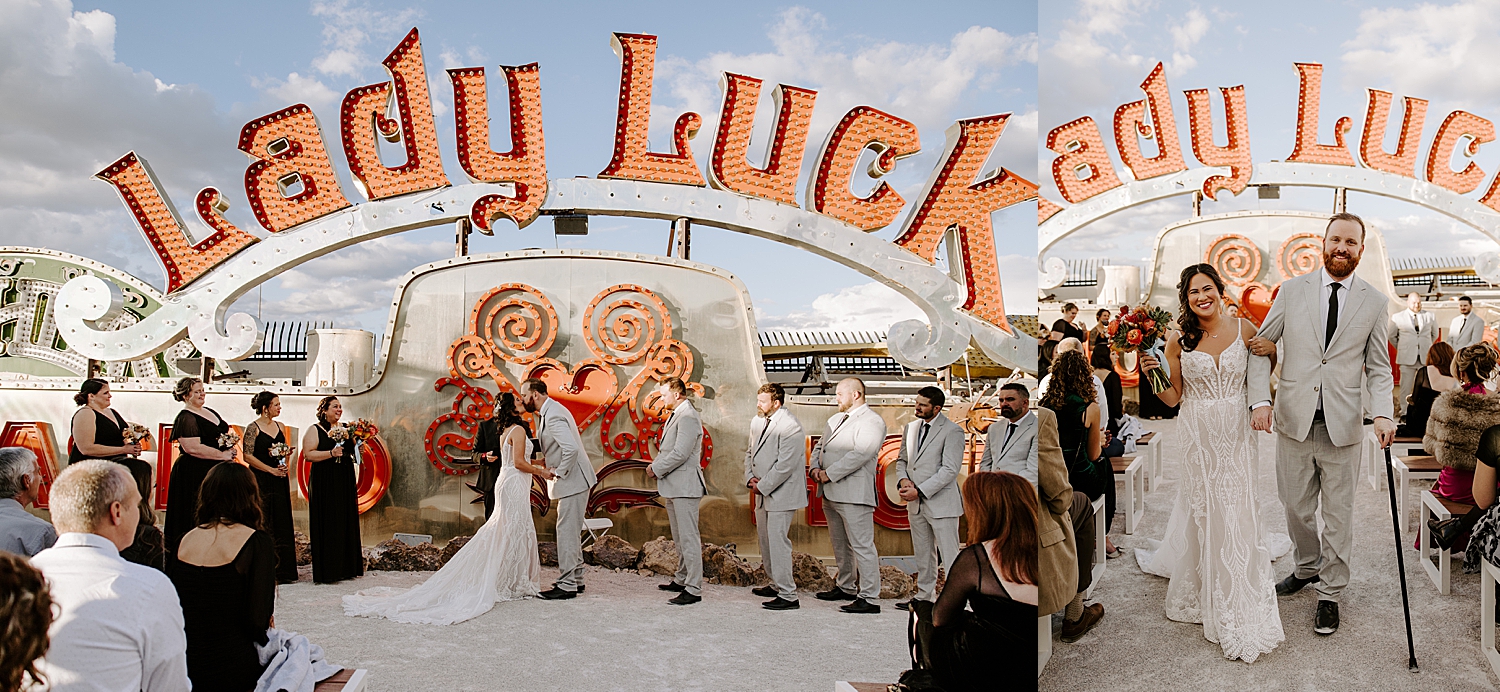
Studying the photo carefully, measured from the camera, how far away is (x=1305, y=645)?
A: 2760mm

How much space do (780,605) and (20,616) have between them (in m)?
3.51

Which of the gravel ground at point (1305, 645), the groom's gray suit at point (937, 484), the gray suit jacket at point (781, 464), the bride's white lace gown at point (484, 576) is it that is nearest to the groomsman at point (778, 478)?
the gray suit jacket at point (781, 464)

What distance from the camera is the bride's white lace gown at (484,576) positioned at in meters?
4.39

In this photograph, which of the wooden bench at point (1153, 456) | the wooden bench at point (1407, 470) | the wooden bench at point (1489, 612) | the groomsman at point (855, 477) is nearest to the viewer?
the wooden bench at point (1489, 612)

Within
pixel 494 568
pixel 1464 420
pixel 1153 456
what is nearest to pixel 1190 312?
pixel 1153 456

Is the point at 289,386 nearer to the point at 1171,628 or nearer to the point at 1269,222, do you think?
the point at 1171,628

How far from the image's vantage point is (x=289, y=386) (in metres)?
5.03

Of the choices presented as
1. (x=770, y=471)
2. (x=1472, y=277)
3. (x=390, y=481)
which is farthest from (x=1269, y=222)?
(x=390, y=481)

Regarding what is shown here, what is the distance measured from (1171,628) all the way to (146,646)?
3.17m

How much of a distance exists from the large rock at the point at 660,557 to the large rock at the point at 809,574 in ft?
2.44

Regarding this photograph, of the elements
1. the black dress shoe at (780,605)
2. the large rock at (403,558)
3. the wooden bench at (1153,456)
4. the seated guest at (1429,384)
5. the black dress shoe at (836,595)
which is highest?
the seated guest at (1429,384)

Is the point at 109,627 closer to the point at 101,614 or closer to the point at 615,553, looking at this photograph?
the point at 101,614

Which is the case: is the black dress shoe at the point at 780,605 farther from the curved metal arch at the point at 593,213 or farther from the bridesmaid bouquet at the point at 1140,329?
the bridesmaid bouquet at the point at 1140,329

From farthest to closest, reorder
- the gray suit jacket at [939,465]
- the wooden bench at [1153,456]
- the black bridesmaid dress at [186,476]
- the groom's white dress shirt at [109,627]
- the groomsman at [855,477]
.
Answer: the groomsman at [855,477]
the gray suit jacket at [939,465]
the black bridesmaid dress at [186,476]
the wooden bench at [1153,456]
the groom's white dress shirt at [109,627]
